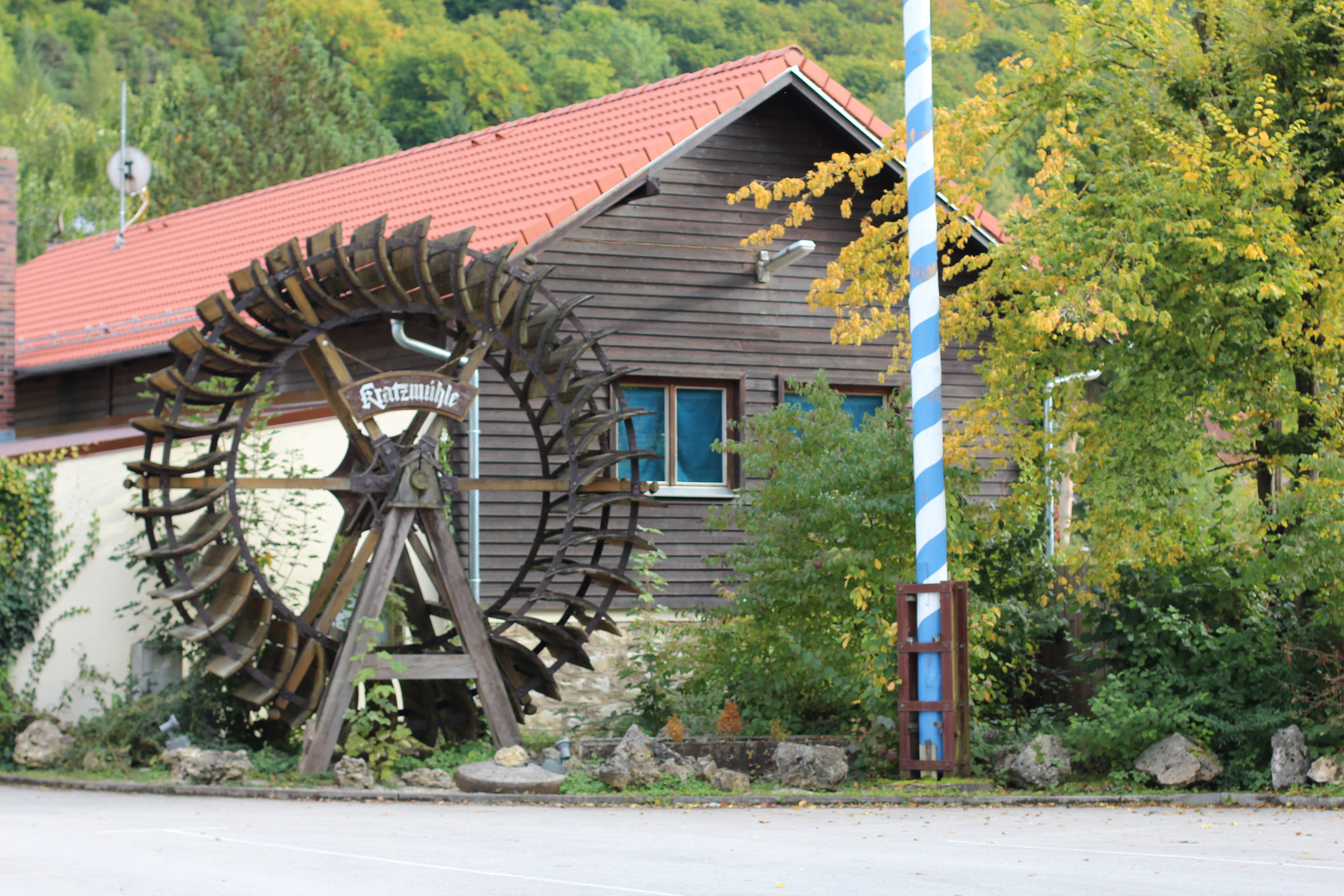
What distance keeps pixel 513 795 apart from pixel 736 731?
2.33 metres

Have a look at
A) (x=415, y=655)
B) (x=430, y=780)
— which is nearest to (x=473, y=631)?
(x=415, y=655)

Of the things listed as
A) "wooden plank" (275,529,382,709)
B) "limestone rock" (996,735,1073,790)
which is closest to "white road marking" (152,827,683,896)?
"wooden plank" (275,529,382,709)

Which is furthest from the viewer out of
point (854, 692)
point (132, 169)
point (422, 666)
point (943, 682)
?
point (132, 169)

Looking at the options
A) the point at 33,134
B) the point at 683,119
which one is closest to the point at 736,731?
the point at 683,119

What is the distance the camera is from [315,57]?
46156 millimetres

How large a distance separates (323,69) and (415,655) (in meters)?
35.8

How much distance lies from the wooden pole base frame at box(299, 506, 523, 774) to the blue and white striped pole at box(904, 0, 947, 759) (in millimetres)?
3433

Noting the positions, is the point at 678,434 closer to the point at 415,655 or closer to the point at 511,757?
the point at 415,655

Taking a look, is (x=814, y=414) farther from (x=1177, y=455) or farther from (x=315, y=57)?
(x=315, y=57)

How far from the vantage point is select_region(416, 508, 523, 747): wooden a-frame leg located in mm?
13062

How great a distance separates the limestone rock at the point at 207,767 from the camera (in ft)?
38.8

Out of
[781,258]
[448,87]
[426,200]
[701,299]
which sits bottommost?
[701,299]

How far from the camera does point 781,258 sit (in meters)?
17.3

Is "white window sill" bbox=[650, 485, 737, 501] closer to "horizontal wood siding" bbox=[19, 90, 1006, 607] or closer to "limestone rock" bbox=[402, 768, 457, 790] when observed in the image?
"horizontal wood siding" bbox=[19, 90, 1006, 607]
